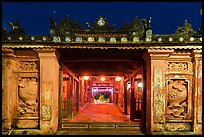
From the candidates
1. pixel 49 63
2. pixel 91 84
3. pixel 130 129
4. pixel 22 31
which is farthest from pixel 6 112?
pixel 91 84

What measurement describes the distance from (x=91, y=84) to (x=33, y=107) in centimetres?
2415

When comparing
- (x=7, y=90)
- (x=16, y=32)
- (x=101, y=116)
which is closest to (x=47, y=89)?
(x=7, y=90)

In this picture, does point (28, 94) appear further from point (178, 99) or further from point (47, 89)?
point (178, 99)

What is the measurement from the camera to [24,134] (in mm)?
8250

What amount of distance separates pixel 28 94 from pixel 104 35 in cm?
Answer: 419

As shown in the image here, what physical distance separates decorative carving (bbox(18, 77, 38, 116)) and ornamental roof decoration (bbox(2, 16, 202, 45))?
1796mm

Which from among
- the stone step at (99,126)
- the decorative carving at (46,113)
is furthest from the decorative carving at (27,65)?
the stone step at (99,126)

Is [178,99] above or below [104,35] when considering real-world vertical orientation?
below

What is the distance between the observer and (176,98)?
850 cm

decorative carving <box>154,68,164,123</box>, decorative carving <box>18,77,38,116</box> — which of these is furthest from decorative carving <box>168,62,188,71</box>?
decorative carving <box>18,77,38,116</box>

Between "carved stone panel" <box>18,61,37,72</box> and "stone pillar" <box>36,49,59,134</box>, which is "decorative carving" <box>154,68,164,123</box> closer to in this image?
"stone pillar" <box>36,49,59,134</box>

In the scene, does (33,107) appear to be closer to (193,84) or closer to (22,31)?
(22,31)

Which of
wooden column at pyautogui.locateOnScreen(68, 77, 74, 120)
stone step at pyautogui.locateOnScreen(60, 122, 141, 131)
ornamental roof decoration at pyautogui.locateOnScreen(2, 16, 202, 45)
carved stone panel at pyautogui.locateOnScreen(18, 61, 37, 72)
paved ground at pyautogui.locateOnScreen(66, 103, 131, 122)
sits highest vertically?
ornamental roof decoration at pyautogui.locateOnScreen(2, 16, 202, 45)

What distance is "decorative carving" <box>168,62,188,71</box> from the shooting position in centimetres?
857
